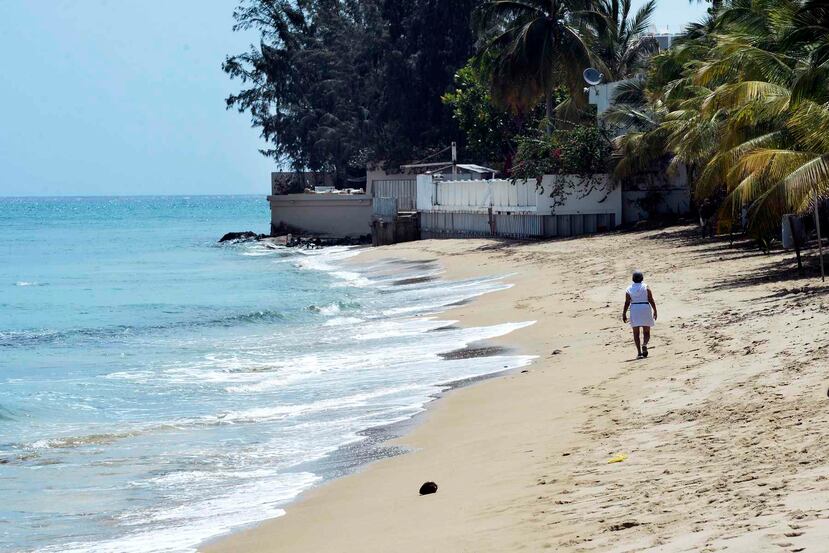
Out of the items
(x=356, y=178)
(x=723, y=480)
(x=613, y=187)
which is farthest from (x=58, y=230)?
(x=723, y=480)

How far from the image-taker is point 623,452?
8.87 meters

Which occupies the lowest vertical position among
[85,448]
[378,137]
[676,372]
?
[85,448]

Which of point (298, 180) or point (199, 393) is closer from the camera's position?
point (199, 393)

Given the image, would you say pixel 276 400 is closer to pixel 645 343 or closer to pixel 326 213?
pixel 645 343

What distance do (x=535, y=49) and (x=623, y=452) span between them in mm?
37294

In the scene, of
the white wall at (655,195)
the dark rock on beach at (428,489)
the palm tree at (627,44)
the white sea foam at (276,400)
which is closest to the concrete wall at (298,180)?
the palm tree at (627,44)

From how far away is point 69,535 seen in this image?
945cm

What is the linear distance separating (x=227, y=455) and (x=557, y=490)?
4.99 m

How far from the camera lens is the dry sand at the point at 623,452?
21.9 ft

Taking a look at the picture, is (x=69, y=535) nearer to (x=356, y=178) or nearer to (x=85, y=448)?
(x=85, y=448)

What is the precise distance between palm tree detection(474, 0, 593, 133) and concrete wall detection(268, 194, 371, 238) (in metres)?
16.0

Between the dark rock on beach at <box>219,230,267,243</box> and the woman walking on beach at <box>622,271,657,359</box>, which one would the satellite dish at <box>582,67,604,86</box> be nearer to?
the woman walking on beach at <box>622,271,657,359</box>

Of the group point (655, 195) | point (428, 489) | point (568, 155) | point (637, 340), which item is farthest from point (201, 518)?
point (655, 195)

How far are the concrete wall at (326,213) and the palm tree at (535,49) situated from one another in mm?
15984
